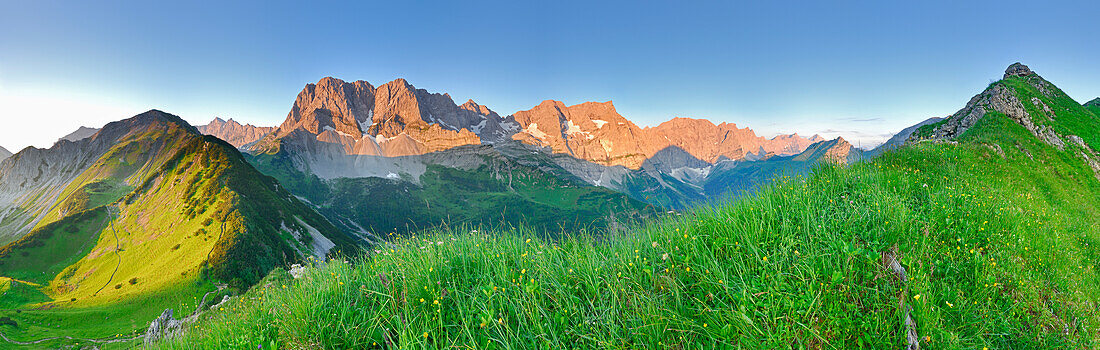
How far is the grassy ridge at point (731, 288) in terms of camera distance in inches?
148

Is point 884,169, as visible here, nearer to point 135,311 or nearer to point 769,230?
point 769,230

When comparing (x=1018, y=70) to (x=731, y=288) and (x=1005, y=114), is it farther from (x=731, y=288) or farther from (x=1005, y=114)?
(x=731, y=288)

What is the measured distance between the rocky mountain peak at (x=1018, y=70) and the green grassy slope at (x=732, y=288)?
66.5m

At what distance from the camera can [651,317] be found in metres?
3.93

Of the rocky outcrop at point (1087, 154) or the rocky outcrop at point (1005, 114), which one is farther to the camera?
the rocky outcrop at point (1005, 114)

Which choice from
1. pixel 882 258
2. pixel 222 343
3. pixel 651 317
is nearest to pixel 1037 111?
pixel 882 258

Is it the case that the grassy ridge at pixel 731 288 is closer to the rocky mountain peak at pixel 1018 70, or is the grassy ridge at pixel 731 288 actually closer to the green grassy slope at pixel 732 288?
the green grassy slope at pixel 732 288

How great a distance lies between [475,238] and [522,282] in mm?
2395

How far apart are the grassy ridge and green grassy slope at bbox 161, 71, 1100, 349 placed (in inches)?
1.1

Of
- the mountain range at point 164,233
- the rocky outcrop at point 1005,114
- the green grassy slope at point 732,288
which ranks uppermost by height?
the rocky outcrop at point 1005,114

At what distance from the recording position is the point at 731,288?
13.5 feet

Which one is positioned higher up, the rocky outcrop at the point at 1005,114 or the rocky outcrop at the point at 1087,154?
the rocky outcrop at the point at 1005,114

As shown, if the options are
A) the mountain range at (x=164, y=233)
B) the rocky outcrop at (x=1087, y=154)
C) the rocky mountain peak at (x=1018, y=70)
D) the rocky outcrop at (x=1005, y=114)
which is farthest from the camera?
the mountain range at (x=164, y=233)

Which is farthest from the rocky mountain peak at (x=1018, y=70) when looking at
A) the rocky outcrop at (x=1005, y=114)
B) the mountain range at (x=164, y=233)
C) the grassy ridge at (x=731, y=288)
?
the mountain range at (x=164, y=233)
